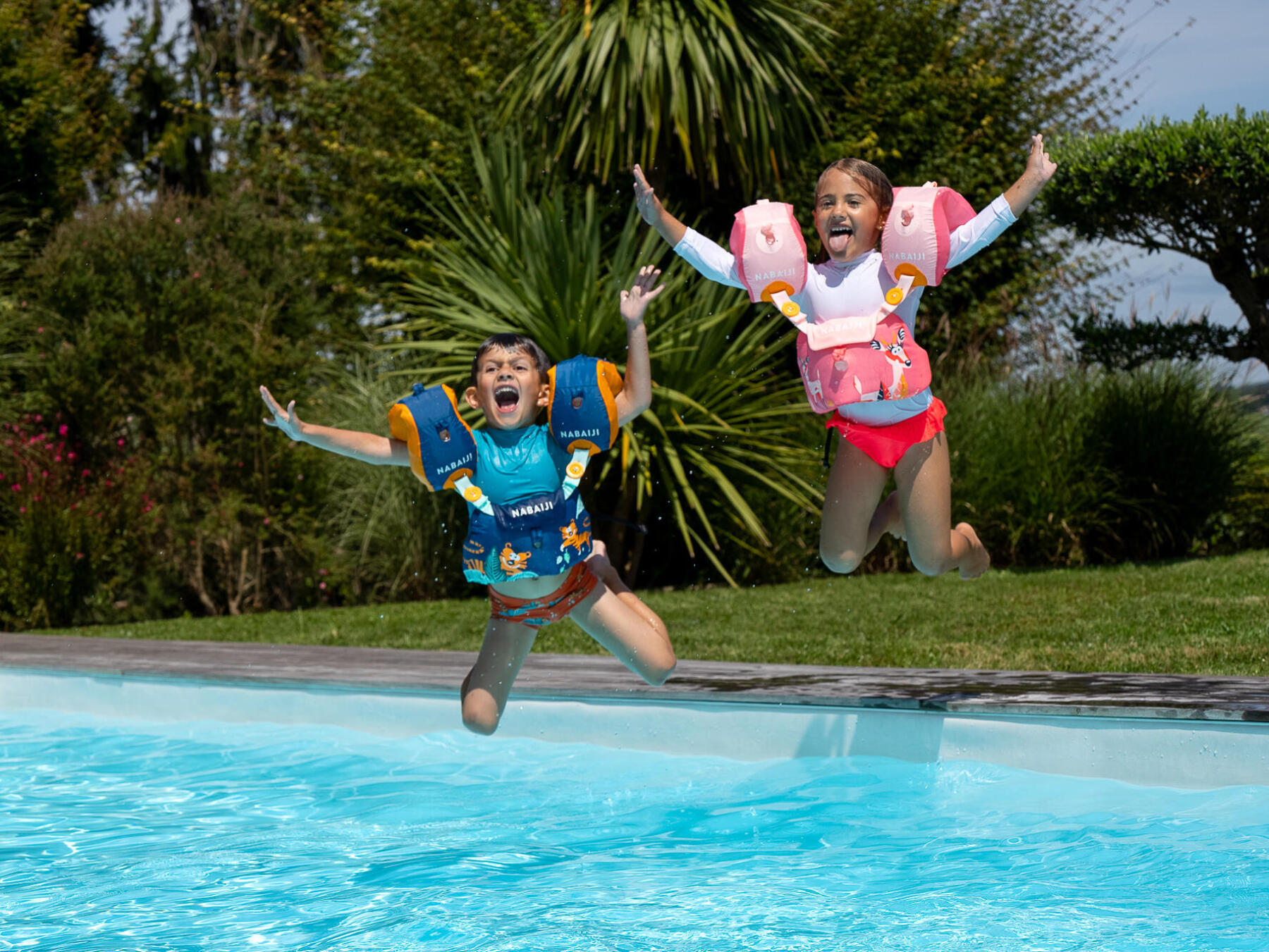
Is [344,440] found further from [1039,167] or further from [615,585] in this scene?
[1039,167]

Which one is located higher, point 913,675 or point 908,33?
point 908,33

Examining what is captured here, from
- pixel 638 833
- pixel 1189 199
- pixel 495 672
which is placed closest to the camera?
pixel 495 672

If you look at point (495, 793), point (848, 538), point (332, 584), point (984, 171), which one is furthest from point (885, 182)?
point (984, 171)

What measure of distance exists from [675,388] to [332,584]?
401cm

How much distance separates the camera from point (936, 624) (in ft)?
28.8

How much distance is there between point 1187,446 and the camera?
11.6m

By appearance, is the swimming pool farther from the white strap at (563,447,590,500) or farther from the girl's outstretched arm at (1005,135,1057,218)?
the girl's outstretched arm at (1005,135,1057,218)

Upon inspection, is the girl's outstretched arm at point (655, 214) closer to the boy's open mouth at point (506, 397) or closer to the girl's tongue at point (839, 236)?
the girl's tongue at point (839, 236)

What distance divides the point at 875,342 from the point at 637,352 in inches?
34.5

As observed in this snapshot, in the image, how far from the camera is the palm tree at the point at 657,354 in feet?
36.5

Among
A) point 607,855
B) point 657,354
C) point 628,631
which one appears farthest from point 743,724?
point 657,354

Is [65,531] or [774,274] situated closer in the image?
[774,274]

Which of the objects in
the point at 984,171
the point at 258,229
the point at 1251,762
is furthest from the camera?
the point at 984,171

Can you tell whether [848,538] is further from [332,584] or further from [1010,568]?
[332,584]
